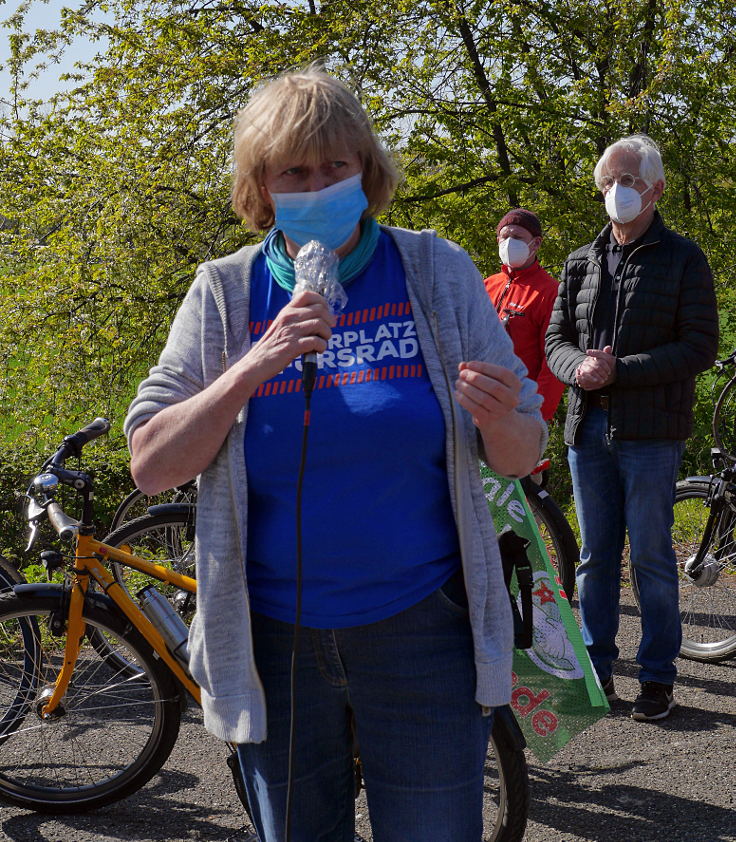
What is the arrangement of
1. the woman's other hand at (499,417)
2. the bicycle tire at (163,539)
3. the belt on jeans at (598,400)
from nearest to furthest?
the woman's other hand at (499,417) → the belt on jeans at (598,400) → the bicycle tire at (163,539)

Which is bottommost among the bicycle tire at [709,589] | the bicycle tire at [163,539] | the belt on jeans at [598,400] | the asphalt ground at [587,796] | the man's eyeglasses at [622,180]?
the asphalt ground at [587,796]

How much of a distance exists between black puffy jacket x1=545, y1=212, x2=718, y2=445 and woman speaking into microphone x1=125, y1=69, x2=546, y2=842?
242cm

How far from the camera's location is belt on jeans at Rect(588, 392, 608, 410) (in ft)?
14.1

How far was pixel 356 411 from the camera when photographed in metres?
1.73

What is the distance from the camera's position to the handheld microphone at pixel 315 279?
5.50ft

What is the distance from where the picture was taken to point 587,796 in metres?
3.74

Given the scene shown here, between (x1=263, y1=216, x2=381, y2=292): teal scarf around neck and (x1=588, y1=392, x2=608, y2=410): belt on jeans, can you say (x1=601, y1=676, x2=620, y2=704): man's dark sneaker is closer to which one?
(x1=588, y1=392, x2=608, y2=410): belt on jeans

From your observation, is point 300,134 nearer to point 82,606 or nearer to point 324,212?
point 324,212

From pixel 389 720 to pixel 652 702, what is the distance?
9.46 feet

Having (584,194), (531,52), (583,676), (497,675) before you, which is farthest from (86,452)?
(497,675)

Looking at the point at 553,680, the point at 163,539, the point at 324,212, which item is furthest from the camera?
the point at 163,539

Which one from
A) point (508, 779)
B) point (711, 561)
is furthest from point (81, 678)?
point (711, 561)

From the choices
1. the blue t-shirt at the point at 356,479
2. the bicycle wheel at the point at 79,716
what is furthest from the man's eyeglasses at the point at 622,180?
the blue t-shirt at the point at 356,479

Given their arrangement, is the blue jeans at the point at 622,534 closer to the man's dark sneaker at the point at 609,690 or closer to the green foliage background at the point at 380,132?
the man's dark sneaker at the point at 609,690
